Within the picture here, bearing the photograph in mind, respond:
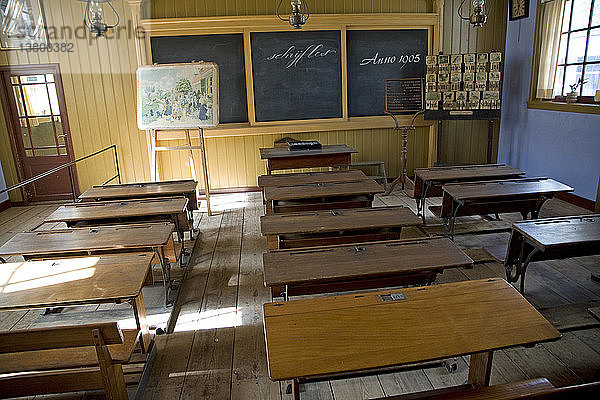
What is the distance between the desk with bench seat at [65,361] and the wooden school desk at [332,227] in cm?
109

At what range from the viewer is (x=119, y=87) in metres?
5.68

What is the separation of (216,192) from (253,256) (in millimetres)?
2472

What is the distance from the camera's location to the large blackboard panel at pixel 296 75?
5765 millimetres

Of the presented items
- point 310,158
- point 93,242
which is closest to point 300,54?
point 310,158

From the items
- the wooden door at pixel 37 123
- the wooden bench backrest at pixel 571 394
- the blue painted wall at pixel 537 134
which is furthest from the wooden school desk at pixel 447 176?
the wooden door at pixel 37 123

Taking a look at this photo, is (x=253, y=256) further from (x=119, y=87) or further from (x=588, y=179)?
(x=588, y=179)

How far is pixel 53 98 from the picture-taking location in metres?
5.71

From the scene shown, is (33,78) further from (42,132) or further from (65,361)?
(65,361)

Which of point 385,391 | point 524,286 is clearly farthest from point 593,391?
point 524,286

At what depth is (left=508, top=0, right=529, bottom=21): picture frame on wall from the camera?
5.42m

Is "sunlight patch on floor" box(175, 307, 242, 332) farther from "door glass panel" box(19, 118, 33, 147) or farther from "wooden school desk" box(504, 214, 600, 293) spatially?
"door glass panel" box(19, 118, 33, 147)

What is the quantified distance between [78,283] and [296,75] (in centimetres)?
455

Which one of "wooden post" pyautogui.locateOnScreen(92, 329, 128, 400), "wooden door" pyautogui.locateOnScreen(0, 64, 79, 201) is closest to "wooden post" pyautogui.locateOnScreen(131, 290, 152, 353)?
"wooden post" pyautogui.locateOnScreen(92, 329, 128, 400)

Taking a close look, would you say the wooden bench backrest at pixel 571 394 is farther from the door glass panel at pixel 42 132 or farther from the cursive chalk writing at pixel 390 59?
the door glass panel at pixel 42 132
